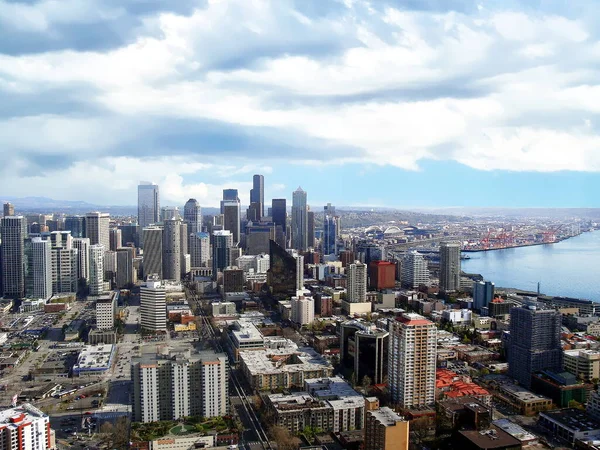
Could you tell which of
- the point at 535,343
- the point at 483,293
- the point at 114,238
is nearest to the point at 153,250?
the point at 114,238

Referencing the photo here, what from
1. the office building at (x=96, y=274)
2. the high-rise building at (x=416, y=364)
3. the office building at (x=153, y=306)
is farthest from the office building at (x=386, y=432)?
the office building at (x=96, y=274)

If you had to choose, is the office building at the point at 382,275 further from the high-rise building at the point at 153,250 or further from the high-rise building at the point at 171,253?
the high-rise building at the point at 153,250

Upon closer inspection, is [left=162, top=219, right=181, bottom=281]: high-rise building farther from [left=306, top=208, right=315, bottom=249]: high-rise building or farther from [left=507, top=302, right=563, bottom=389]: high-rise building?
[left=507, top=302, right=563, bottom=389]: high-rise building

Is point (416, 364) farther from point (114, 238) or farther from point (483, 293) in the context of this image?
point (114, 238)

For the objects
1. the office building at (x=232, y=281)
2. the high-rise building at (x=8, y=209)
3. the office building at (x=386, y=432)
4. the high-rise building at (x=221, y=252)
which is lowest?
the office building at (x=386, y=432)

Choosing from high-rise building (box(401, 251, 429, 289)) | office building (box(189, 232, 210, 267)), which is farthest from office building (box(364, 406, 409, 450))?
office building (box(189, 232, 210, 267))

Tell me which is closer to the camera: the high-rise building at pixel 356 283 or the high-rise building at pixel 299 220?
the high-rise building at pixel 356 283

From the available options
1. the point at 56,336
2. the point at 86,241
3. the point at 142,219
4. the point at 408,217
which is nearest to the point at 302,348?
the point at 56,336
